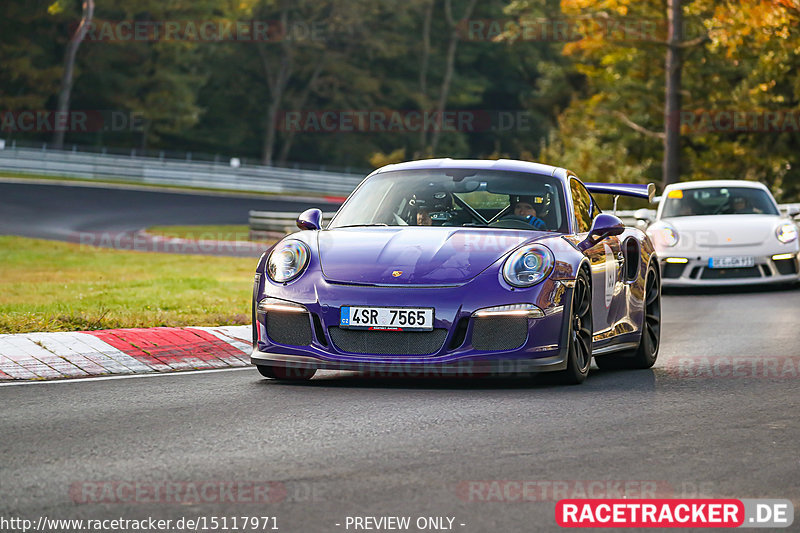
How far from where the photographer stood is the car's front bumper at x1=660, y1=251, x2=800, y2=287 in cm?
1788

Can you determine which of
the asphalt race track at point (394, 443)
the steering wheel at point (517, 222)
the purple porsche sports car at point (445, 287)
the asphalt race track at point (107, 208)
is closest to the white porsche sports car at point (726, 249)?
the asphalt race track at point (394, 443)

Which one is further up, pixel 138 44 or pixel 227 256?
pixel 138 44

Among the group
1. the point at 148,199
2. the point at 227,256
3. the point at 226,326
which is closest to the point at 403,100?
the point at 148,199

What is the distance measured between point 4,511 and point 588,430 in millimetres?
3026

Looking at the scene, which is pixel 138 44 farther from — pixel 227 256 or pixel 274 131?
pixel 227 256

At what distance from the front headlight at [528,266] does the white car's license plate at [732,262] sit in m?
9.90

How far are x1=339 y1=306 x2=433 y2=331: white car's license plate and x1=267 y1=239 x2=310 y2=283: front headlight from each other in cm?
53

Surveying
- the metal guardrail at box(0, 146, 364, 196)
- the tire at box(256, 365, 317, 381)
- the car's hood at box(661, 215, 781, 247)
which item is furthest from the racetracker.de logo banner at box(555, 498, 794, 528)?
the metal guardrail at box(0, 146, 364, 196)

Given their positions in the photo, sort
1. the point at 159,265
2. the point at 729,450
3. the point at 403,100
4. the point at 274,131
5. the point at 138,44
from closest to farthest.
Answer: the point at 729,450
the point at 159,265
the point at 138,44
the point at 274,131
the point at 403,100

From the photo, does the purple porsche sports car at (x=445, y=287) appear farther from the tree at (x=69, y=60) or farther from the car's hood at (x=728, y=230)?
the tree at (x=69, y=60)

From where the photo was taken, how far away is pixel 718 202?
62.7 ft

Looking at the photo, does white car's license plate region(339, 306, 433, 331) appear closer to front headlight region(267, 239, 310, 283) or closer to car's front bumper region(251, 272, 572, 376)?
car's front bumper region(251, 272, 572, 376)

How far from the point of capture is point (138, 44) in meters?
70.0

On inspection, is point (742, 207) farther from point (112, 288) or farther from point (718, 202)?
point (112, 288)
